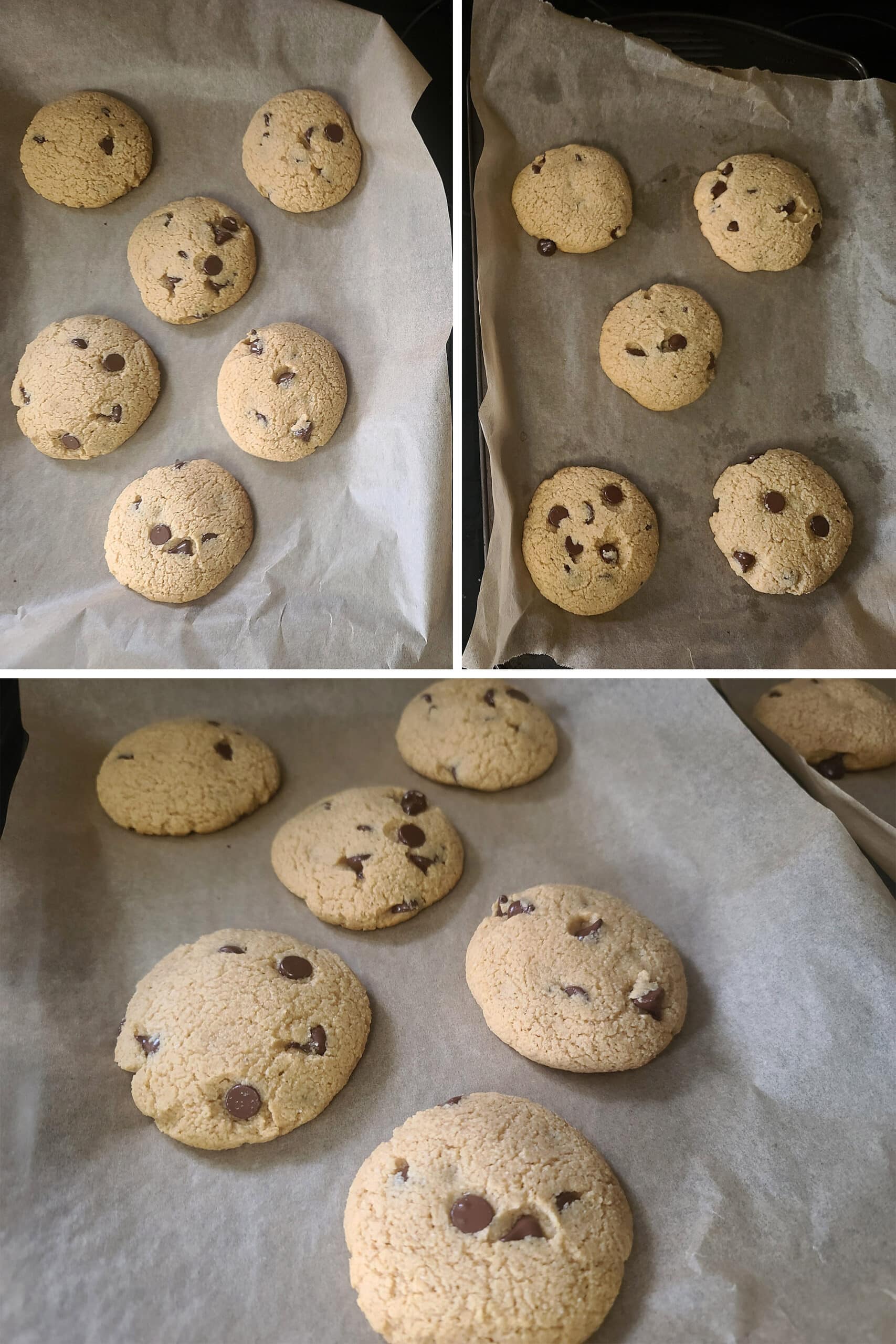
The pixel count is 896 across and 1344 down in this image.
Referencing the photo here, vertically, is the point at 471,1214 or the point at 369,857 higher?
the point at 369,857

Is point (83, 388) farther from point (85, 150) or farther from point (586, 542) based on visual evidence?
point (586, 542)

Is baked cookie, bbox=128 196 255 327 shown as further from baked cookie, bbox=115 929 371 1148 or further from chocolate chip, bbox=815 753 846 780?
chocolate chip, bbox=815 753 846 780

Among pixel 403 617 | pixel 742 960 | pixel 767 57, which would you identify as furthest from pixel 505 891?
pixel 767 57

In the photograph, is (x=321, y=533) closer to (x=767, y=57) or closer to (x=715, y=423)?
(x=715, y=423)

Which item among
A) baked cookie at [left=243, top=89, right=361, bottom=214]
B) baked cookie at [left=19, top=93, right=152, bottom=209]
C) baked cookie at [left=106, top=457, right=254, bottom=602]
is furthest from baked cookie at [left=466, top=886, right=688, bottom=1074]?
baked cookie at [left=19, top=93, right=152, bottom=209]

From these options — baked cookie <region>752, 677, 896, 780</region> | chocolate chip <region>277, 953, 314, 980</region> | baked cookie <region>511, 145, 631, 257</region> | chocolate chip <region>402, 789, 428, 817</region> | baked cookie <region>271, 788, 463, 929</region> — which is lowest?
chocolate chip <region>277, 953, 314, 980</region>

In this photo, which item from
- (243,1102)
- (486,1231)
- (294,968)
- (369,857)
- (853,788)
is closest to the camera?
(486,1231)

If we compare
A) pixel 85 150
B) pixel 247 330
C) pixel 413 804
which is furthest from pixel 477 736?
pixel 85 150
